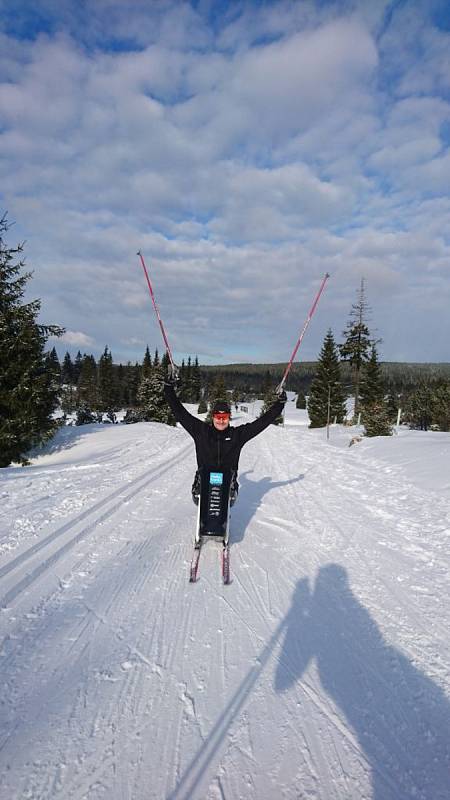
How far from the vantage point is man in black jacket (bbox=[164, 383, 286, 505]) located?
4.76 m

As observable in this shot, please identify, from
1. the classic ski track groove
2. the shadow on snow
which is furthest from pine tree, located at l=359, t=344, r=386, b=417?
the shadow on snow

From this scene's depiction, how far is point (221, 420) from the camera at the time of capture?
4.85 metres

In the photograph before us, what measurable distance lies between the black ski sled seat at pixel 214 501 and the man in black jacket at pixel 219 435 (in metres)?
0.10

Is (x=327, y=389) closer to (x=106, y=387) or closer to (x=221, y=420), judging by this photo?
(x=221, y=420)

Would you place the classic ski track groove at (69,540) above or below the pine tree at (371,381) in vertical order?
below

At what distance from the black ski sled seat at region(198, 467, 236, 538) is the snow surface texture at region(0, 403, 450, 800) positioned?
0.39 m

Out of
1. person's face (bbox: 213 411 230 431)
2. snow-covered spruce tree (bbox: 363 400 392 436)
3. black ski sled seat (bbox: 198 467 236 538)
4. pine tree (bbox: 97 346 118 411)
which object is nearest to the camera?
black ski sled seat (bbox: 198 467 236 538)

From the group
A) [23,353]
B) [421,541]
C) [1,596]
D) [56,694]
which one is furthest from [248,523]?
[23,353]

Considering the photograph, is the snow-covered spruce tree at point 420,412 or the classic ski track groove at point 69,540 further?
the snow-covered spruce tree at point 420,412

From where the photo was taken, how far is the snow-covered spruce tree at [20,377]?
15.4 metres

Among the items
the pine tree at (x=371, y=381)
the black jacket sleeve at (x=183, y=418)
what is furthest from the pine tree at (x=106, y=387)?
the black jacket sleeve at (x=183, y=418)

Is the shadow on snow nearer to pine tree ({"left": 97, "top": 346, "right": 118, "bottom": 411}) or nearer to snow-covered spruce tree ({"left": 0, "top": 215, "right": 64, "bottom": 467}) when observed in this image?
snow-covered spruce tree ({"left": 0, "top": 215, "right": 64, "bottom": 467})

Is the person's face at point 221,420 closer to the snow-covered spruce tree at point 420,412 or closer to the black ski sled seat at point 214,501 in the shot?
the black ski sled seat at point 214,501

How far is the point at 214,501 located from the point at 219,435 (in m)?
0.79
